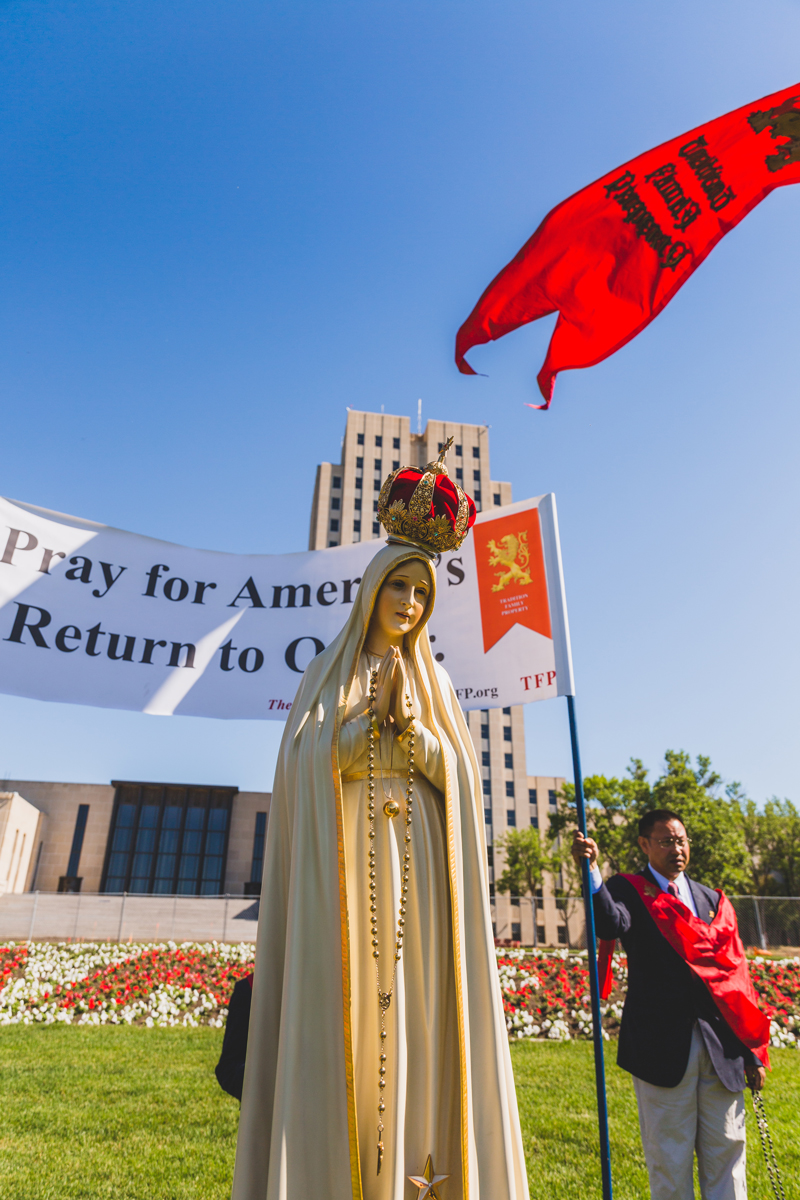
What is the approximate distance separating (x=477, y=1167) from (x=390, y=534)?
244cm

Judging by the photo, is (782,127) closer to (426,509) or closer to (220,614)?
(426,509)

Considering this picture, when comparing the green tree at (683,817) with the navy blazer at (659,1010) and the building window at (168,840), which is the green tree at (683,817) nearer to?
the building window at (168,840)

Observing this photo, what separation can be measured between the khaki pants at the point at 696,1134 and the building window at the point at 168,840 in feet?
149

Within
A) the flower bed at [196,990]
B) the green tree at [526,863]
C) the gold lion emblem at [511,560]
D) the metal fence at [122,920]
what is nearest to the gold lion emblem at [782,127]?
the gold lion emblem at [511,560]

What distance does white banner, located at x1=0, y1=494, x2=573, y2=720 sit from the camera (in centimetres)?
573

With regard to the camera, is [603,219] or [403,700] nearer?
[403,700]

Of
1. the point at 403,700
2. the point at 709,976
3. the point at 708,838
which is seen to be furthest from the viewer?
the point at 708,838

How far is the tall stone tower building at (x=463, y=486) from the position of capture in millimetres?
67438

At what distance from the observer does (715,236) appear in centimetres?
481

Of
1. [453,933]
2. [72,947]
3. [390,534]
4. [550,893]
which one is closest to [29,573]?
[390,534]


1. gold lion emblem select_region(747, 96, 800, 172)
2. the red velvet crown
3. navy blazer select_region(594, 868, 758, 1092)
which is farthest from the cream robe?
gold lion emblem select_region(747, 96, 800, 172)

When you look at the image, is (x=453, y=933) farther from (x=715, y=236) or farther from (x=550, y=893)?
(x=550, y=893)

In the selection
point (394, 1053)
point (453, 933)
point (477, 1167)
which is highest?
point (453, 933)

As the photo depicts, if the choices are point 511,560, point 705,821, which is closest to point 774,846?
point 705,821
